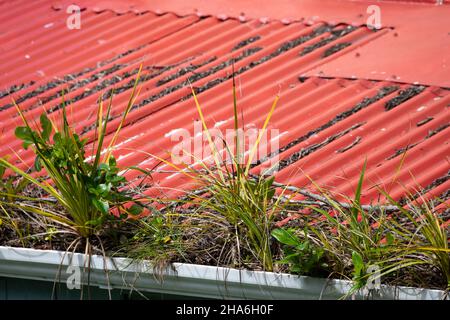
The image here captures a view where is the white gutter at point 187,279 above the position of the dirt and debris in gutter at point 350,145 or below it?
below

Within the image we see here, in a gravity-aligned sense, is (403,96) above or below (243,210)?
above

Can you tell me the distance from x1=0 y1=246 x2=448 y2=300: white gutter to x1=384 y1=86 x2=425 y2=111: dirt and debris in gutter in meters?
1.74

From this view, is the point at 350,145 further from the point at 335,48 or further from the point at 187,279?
the point at 187,279

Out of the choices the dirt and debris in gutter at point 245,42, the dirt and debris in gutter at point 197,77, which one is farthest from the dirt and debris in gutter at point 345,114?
the dirt and debris in gutter at point 245,42

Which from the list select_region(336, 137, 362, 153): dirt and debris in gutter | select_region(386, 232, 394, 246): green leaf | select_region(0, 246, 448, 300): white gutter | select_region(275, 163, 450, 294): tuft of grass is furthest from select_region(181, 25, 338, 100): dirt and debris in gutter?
select_region(386, 232, 394, 246): green leaf

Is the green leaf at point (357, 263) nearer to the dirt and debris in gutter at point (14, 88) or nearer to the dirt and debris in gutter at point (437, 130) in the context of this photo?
the dirt and debris in gutter at point (437, 130)

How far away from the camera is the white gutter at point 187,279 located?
3684 millimetres

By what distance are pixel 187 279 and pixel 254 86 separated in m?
1.98

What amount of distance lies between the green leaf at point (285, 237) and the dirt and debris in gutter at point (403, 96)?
5.37ft

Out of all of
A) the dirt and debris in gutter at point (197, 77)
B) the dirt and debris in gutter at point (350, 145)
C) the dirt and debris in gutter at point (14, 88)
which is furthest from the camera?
the dirt and debris in gutter at point (14, 88)

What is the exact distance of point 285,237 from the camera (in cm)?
375

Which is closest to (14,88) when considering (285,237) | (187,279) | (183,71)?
(183,71)
